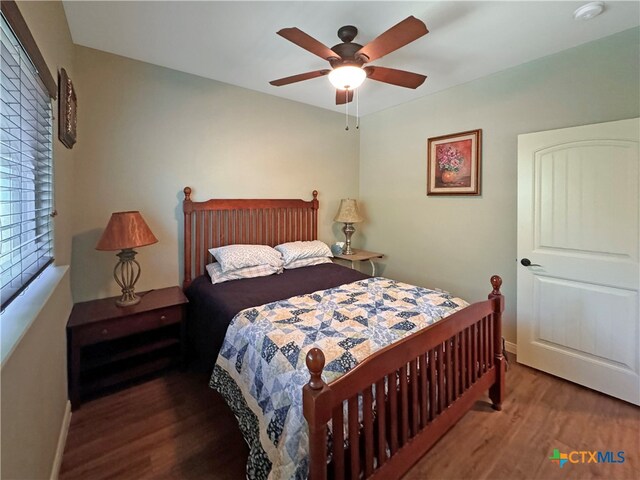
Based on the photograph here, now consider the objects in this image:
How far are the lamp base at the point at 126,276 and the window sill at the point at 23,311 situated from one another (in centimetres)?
69

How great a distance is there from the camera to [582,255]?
227cm

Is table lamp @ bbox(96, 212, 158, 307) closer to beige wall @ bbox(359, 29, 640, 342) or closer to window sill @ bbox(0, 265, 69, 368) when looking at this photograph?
window sill @ bbox(0, 265, 69, 368)

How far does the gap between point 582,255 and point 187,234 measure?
326 cm

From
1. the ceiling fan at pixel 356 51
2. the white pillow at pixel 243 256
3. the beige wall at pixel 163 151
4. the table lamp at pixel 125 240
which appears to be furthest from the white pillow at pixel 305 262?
the ceiling fan at pixel 356 51

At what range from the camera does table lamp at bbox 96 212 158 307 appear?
2168 mm

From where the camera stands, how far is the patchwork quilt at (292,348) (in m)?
1.29

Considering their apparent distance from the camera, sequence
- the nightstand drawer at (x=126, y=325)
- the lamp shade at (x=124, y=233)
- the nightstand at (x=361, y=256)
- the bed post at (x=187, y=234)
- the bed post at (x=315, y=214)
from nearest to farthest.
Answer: the nightstand drawer at (x=126, y=325), the lamp shade at (x=124, y=233), the bed post at (x=187, y=234), the nightstand at (x=361, y=256), the bed post at (x=315, y=214)

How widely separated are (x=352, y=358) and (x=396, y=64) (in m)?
2.38

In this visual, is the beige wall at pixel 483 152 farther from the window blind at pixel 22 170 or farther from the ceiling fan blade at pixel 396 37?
the window blind at pixel 22 170

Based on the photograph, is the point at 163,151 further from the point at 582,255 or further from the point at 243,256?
the point at 582,255

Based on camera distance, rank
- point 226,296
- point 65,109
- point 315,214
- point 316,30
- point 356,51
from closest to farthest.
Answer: point 65,109
point 356,51
point 316,30
point 226,296
point 315,214

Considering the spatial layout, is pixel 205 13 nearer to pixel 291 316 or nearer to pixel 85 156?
pixel 85 156

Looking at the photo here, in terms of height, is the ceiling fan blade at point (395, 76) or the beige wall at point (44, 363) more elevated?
the ceiling fan blade at point (395, 76)

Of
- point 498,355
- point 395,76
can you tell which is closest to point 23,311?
point 395,76
